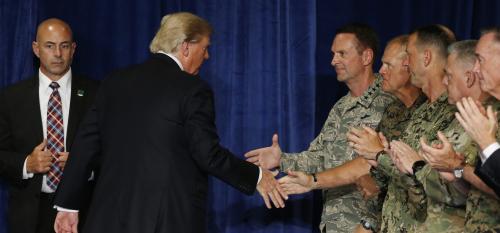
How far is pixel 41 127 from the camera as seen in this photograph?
4.60 m

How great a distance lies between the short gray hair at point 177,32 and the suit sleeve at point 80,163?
0.42m

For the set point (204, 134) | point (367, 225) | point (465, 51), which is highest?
point (465, 51)

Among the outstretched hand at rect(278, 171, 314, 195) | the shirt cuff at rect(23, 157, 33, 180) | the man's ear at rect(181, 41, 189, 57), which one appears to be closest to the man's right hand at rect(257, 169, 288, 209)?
the outstretched hand at rect(278, 171, 314, 195)

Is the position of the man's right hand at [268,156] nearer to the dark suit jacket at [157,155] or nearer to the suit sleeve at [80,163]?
the dark suit jacket at [157,155]

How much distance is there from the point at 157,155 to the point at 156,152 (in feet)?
0.05

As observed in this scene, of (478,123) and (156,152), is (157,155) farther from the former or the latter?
(478,123)

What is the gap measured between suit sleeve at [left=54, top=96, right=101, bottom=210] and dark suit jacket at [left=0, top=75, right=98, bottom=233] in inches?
31.0

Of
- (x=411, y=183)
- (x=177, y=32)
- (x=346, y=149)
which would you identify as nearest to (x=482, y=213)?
(x=411, y=183)

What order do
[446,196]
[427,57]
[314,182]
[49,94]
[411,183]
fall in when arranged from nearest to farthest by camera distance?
[446,196] < [411,183] < [427,57] < [314,182] < [49,94]

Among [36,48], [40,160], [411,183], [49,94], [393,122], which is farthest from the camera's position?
[36,48]

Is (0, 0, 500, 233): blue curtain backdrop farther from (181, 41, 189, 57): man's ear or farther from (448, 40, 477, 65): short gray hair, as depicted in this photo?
(448, 40, 477, 65): short gray hair

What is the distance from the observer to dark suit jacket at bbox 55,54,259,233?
3.47 meters

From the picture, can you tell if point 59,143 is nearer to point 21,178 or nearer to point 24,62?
point 21,178

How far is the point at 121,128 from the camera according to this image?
3.53 meters
